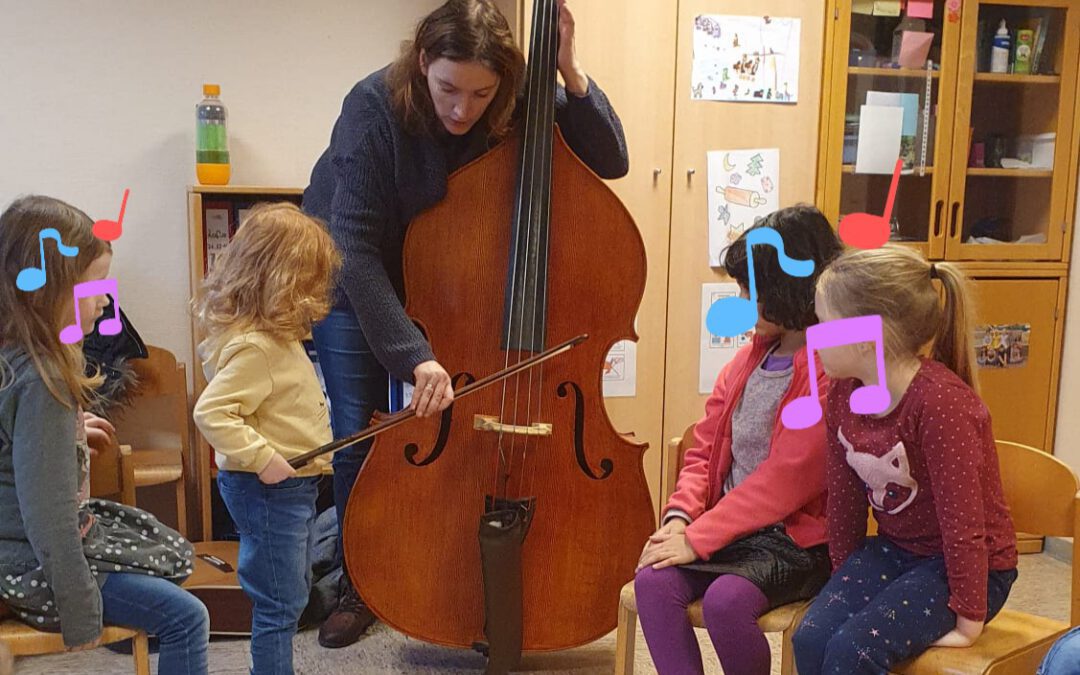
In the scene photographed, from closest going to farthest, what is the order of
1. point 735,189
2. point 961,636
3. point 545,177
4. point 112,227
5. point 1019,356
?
point 961,636
point 545,177
point 112,227
point 735,189
point 1019,356

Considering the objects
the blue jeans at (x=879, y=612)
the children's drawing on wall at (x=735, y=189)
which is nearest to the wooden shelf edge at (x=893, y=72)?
the children's drawing on wall at (x=735, y=189)

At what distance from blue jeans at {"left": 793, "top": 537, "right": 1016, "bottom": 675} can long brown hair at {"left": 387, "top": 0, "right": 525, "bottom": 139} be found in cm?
97

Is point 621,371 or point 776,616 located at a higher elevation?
point 621,371

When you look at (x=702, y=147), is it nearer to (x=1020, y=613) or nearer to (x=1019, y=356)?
(x=1019, y=356)

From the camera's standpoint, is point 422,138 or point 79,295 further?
point 422,138

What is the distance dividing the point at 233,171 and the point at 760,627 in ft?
6.48

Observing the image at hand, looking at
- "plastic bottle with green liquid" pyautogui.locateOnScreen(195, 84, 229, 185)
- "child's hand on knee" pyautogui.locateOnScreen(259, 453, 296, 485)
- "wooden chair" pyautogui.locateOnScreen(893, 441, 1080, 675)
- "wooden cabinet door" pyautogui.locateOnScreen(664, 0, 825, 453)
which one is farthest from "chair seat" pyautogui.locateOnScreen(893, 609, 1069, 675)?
"plastic bottle with green liquid" pyautogui.locateOnScreen(195, 84, 229, 185)

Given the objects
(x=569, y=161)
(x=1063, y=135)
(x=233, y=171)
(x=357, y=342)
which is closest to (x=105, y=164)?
(x=233, y=171)

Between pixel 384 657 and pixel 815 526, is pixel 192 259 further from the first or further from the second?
pixel 815 526

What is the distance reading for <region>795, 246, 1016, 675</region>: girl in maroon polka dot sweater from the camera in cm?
139

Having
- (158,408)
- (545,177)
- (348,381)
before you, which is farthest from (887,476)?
(158,408)

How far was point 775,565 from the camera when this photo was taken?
161cm

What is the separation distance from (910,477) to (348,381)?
113cm

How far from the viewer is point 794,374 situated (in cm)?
167
